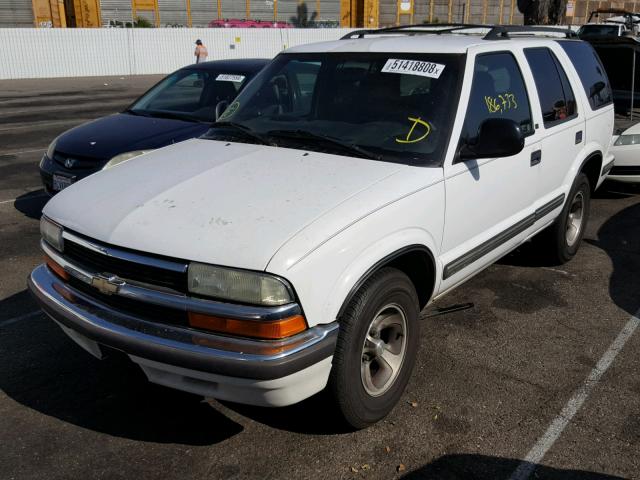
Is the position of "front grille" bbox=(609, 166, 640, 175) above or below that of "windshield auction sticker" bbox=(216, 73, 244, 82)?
below

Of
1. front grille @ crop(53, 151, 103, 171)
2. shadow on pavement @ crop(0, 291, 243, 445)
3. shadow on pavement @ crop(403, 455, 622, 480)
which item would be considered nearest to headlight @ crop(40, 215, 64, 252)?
shadow on pavement @ crop(0, 291, 243, 445)

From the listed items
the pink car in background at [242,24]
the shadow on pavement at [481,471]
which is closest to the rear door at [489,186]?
the shadow on pavement at [481,471]

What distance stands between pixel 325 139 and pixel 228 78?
13.7ft

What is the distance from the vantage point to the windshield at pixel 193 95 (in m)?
7.54

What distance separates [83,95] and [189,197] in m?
19.4

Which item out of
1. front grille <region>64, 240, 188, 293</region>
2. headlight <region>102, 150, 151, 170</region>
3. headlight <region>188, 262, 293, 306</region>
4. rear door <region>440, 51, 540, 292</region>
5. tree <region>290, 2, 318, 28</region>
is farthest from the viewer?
tree <region>290, 2, 318, 28</region>

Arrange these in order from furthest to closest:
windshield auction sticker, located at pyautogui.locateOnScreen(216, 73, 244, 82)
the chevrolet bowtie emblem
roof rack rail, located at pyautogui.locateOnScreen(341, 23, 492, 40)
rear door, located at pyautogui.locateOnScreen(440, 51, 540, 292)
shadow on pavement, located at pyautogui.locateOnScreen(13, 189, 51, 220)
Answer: windshield auction sticker, located at pyautogui.locateOnScreen(216, 73, 244, 82) → shadow on pavement, located at pyautogui.locateOnScreen(13, 189, 51, 220) → roof rack rail, located at pyautogui.locateOnScreen(341, 23, 492, 40) → rear door, located at pyautogui.locateOnScreen(440, 51, 540, 292) → the chevrolet bowtie emblem

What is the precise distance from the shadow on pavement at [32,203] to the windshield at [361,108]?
3.76 meters

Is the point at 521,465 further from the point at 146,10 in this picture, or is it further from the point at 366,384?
the point at 146,10

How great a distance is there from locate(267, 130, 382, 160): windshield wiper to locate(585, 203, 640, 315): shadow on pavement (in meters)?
2.58

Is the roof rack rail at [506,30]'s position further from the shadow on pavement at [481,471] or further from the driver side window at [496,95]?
the shadow on pavement at [481,471]

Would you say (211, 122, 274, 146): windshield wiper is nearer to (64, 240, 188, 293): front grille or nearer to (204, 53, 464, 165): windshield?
(204, 53, 464, 165): windshield

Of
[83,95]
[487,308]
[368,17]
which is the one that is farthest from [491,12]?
[487,308]

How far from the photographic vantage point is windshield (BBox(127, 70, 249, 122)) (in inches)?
297
